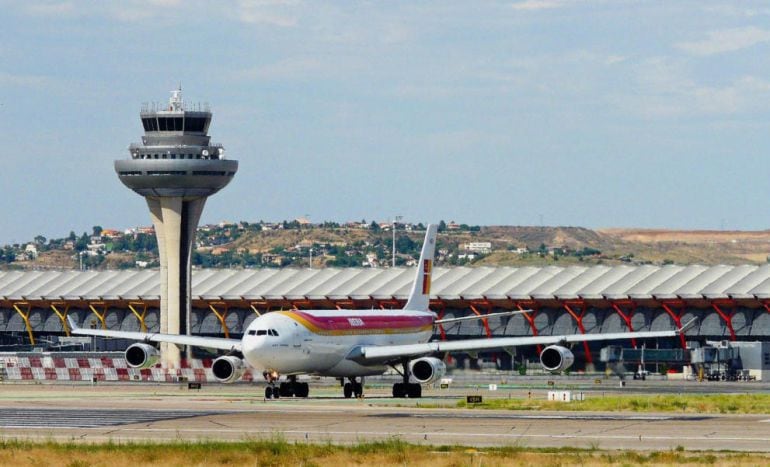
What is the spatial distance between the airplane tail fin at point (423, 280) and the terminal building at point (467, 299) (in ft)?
58.1

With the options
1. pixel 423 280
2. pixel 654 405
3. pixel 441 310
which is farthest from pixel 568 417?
pixel 441 310

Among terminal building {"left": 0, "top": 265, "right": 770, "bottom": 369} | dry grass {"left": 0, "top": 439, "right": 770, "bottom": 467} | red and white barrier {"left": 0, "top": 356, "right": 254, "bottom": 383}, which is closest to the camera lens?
dry grass {"left": 0, "top": 439, "right": 770, "bottom": 467}

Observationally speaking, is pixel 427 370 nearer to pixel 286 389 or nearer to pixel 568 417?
pixel 286 389

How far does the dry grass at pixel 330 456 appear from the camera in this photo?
39719 millimetres

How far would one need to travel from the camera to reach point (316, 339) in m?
73.3

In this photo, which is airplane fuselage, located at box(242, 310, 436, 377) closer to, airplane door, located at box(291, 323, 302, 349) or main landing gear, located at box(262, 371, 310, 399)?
airplane door, located at box(291, 323, 302, 349)

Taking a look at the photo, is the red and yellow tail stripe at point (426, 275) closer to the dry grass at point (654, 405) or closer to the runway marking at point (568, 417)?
the dry grass at point (654, 405)

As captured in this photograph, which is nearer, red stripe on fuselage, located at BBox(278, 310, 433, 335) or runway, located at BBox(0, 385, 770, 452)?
runway, located at BBox(0, 385, 770, 452)

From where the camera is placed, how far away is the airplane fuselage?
7100cm

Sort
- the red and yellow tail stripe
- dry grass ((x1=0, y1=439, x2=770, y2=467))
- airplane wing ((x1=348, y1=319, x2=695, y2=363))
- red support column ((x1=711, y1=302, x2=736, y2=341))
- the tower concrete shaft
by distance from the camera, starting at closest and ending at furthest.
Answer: dry grass ((x1=0, y1=439, x2=770, y2=467)) → airplane wing ((x1=348, y1=319, x2=695, y2=363)) → the red and yellow tail stripe → red support column ((x1=711, y1=302, x2=736, y2=341)) → the tower concrete shaft

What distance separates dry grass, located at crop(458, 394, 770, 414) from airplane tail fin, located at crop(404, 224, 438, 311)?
76.4 ft

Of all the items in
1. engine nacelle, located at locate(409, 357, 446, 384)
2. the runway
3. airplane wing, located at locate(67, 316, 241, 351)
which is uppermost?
airplane wing, located at locate(67, 316, 241, 351)

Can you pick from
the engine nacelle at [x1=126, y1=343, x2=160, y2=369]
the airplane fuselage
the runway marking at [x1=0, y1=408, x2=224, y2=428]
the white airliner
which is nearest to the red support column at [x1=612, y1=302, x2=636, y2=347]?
the white airliner

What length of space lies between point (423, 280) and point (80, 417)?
38045 millimetres
